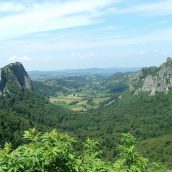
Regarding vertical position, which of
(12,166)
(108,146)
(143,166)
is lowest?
(108,146)

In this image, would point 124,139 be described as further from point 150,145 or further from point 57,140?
point 150,145

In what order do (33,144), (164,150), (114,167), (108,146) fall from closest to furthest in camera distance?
(33,144) → (114,167) → (164,150) → (108,146)

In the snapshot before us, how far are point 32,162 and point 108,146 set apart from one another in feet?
599

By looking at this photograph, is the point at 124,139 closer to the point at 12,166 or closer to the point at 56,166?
the point at 56,166

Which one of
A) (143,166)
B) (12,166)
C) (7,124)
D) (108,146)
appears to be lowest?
(108,146)

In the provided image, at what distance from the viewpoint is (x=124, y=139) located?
17.7m

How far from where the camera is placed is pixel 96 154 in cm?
1677

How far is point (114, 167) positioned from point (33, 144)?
3.32 metres

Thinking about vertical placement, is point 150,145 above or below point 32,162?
below

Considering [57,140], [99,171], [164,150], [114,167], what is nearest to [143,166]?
[114,167]

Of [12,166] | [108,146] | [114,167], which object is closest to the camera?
[12,166]

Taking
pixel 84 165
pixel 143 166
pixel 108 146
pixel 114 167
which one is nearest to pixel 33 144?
pixel 84 165

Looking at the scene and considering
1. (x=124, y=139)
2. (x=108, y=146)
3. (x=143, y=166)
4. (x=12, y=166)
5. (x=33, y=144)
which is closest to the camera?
(x=12, y=166)

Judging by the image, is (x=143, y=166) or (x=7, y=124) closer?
(x=143, y=166)
